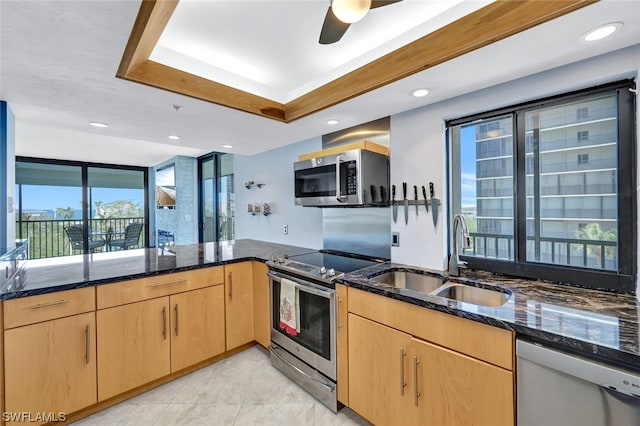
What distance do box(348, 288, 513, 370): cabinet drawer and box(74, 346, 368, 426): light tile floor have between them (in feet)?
2.52

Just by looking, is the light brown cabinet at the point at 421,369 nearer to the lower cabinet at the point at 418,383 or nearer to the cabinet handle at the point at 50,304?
the lower cabinet at the point at 418,383

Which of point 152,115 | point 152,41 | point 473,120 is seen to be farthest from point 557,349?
point 152,115

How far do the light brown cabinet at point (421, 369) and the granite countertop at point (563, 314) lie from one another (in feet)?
0.19

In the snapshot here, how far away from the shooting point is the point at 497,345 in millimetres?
1127

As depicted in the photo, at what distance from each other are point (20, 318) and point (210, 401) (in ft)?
3.99

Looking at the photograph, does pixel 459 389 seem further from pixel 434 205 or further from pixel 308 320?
pixel 434 205

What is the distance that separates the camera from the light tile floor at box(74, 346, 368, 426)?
1.73m

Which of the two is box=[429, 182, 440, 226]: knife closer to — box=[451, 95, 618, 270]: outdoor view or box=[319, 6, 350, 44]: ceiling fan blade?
box=[451, 95, 618, 270]: outdoor view

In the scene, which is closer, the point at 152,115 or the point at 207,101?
the point at 207,101

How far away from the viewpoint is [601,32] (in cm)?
117

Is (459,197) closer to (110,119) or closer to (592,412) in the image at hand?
(592,412)

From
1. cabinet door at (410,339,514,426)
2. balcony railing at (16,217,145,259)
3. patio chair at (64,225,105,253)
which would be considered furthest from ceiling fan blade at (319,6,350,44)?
balcony railing at (16,217,145,259)

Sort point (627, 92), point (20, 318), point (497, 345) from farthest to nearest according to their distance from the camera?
point (20, 318)
point (627, 92)
point (497, 345)

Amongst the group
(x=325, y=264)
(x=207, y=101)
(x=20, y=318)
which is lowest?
(x=20, y=318)
